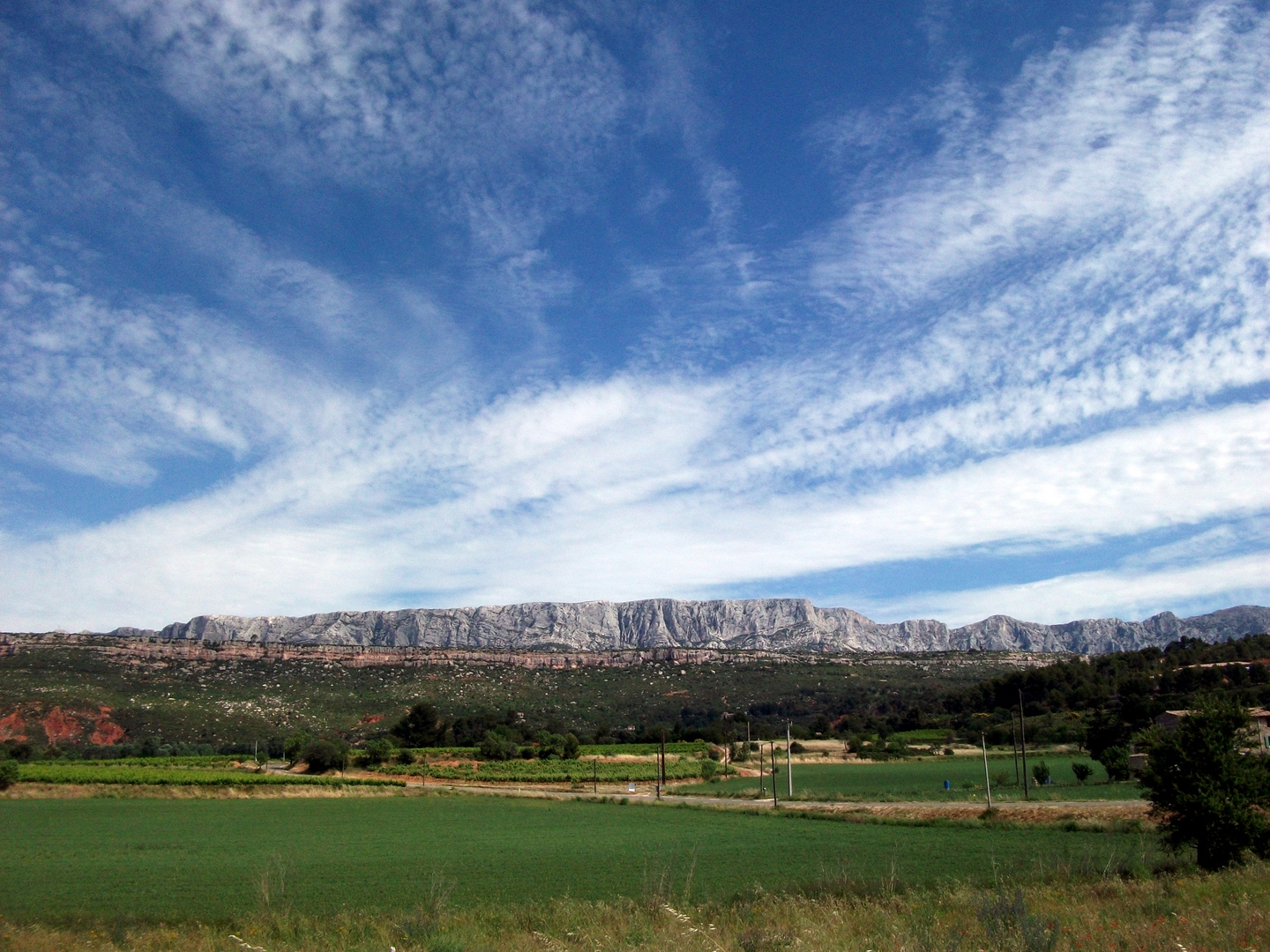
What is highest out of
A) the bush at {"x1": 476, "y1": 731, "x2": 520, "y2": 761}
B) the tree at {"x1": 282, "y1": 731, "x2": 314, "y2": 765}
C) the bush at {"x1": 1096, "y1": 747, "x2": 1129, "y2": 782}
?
the bush at {"x1": 1096, "y1": 747, "x2": 1129, "y2": 782}

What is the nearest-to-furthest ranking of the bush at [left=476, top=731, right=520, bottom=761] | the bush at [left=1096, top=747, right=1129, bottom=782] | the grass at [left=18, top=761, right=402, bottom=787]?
the bush at [left=1096, top=747, right=1129, bottom=782]
the grass at [left=18, top=761, right=402, bottom=787]
the bush at [left=476, top=731, right=520, bottom=761]

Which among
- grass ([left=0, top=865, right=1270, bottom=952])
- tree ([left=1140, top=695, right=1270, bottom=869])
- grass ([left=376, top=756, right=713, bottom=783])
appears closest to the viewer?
grass ([left=0, top=865, right=1270, bottom=952])

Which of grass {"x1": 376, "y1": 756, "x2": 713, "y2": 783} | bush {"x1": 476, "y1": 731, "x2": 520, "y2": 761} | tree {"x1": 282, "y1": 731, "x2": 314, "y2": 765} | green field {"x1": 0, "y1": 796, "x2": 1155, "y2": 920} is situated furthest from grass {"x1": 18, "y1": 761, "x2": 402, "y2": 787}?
bush {"x1": 476, "y1": 731, "x2": 520, "y2": 761}

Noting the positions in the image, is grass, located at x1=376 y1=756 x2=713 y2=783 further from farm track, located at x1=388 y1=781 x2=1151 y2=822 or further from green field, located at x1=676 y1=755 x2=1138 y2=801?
farm track, located at x1=388 y1=781 x2=1151 y2=822

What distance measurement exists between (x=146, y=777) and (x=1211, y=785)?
6511 centimetres

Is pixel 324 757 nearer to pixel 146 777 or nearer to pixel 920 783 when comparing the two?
pixel 146 777

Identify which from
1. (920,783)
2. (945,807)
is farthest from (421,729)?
(945,807)

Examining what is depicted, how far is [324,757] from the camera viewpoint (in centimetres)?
7756

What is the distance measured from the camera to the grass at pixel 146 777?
5856 centimetres

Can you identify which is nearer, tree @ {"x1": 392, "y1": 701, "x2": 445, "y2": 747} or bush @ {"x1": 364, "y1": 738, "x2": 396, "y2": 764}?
bush @ {"x1": 364, "y1": 738, "x2": 396, "y2": 764}

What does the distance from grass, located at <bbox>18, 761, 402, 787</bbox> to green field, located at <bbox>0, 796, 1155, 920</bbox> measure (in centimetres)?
1058

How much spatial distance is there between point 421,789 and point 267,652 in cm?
7134

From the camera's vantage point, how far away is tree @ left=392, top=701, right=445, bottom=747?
9225 cm

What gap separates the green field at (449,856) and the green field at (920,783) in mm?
11801
